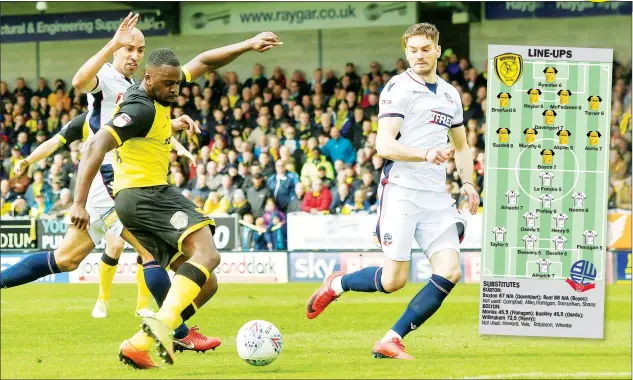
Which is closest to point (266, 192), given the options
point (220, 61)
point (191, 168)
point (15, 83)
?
point (191, 168)

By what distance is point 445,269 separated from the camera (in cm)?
788

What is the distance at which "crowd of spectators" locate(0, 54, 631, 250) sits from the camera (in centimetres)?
1856

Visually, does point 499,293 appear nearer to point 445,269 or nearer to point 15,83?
point 445,269

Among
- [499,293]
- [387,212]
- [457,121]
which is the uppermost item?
[457,121]

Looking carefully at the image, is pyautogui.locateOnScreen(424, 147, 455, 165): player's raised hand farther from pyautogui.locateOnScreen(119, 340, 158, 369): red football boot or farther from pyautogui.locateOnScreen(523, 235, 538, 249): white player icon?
pyautogui.locateOnScreen(523, 235, 538, 249): white player icon

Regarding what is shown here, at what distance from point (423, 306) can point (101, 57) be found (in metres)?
3.20

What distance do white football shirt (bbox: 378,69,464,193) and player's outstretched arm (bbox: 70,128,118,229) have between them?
2.13m

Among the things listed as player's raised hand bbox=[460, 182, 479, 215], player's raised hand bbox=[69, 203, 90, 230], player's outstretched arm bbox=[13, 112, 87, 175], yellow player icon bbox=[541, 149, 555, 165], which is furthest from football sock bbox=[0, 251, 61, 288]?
yellow player icon bbox=[541, 149, 555, 165]

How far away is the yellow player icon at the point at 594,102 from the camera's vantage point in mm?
9406

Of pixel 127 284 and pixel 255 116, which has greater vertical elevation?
pixel 255 116

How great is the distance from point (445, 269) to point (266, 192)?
36.8ft

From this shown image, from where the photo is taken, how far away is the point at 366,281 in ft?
27.3

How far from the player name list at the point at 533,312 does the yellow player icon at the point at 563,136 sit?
1.29 metres

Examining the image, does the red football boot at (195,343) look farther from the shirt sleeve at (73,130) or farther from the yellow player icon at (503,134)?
the yellow player icon at (503,134)
